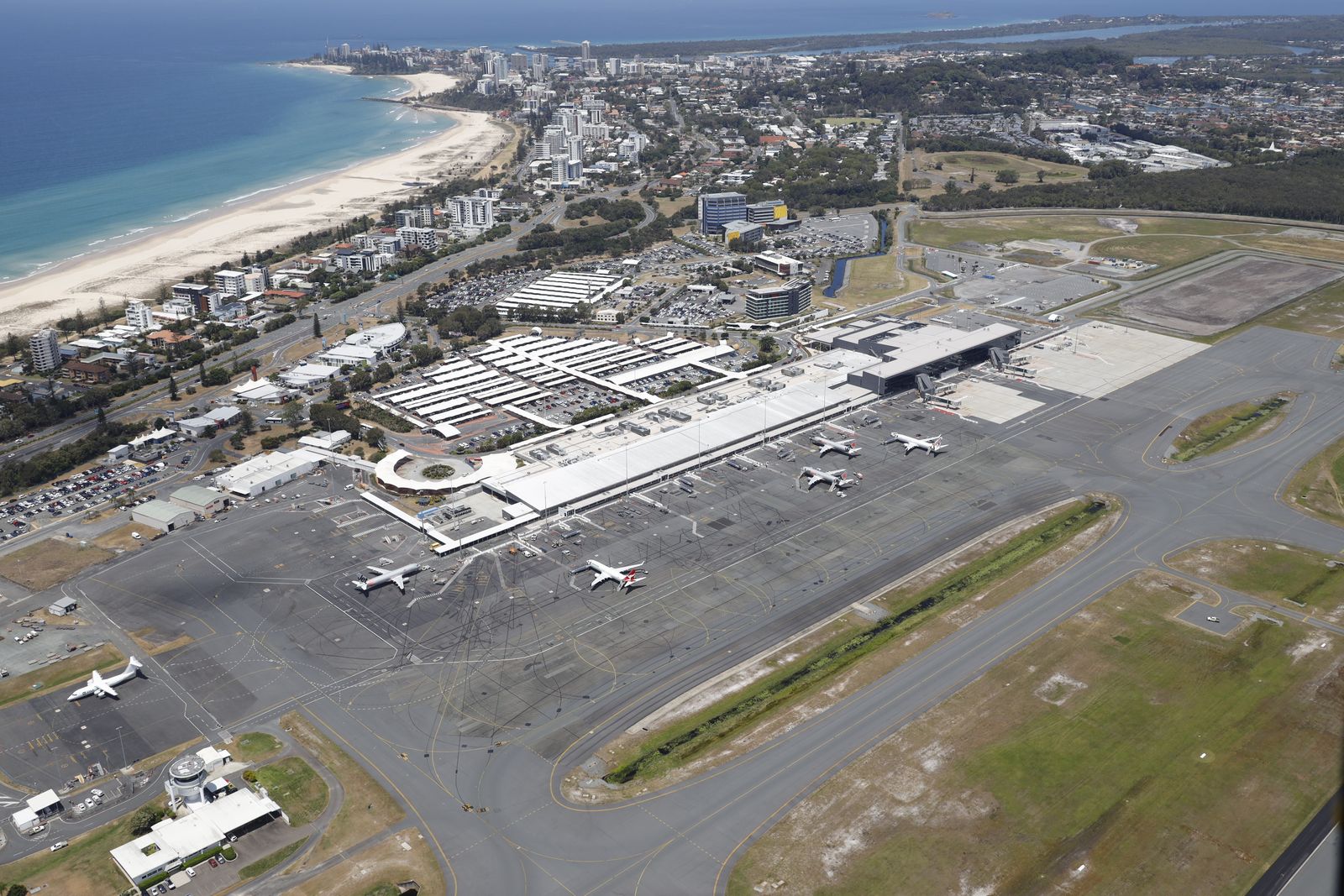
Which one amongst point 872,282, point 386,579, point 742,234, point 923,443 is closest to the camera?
point 386,579

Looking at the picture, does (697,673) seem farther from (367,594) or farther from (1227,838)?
(1227,838)

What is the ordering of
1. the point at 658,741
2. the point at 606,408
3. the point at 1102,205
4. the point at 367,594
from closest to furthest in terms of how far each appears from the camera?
1. the point at 658,741
2. the point at 367,594
3. the point at 606,408
4. the point at 1102,205

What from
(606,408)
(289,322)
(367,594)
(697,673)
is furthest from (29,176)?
(697,673)

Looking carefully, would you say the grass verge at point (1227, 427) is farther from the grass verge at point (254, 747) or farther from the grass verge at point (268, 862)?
the grass verge at point (268, 862)

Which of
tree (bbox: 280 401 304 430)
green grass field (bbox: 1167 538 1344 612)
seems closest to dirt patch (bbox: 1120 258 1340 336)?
green grass field (bbox: 1167 538 1344 612)

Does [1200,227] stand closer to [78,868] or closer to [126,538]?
[126,538]

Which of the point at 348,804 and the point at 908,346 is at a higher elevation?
the point at 908,346

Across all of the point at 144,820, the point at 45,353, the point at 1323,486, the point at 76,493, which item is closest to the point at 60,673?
the point at 144,820
